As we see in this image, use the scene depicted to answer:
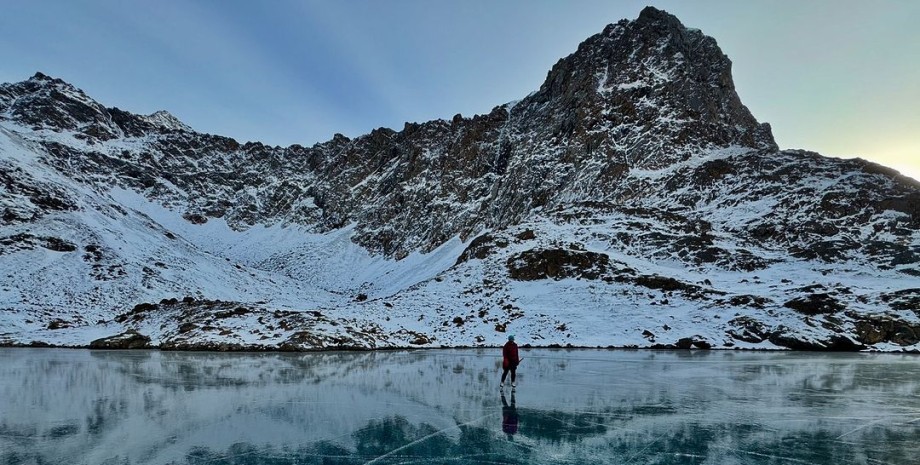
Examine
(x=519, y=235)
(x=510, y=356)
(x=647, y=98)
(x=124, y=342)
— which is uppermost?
Answer: (x=647, y=98)

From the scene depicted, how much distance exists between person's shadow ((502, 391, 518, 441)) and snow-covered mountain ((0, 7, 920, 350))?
24.4 meters

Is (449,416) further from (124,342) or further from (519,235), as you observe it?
(519,235)

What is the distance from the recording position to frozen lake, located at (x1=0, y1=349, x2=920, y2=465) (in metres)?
10.0

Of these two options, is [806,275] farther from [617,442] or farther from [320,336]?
[617,442]

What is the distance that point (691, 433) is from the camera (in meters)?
11.9

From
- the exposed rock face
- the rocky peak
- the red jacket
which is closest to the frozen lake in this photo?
the red jacket

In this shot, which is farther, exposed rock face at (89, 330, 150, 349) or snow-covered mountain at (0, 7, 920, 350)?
snow-covered mountain at (0, 7, 920, 350)

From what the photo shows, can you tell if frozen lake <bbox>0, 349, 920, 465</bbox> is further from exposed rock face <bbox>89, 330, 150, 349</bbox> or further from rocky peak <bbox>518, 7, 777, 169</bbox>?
rocky peak <bbox>518, 7, 777, 169</bbox>

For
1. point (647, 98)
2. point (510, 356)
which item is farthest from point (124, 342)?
point (647, 98)

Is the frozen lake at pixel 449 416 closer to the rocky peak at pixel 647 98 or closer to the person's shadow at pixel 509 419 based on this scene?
the person's shadow at pixel 509 419

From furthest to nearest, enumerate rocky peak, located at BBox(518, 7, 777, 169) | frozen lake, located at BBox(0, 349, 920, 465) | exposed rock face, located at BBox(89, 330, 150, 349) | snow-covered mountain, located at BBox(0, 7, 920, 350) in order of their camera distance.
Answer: rocky peak, located at BBox(518, 7, 777, 169), snow-covered mountain, located at BBox(0, 7, 920, 350), exposed rock face, located at BBox(89, 330, 150, 349), frozen lake, located at BBox(0, 349, 920, 465)

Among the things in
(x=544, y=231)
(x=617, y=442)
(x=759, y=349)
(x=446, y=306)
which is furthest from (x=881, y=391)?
(x=544, y=231)

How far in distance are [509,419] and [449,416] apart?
1.58 meters

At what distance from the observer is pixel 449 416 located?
13.6 meters
